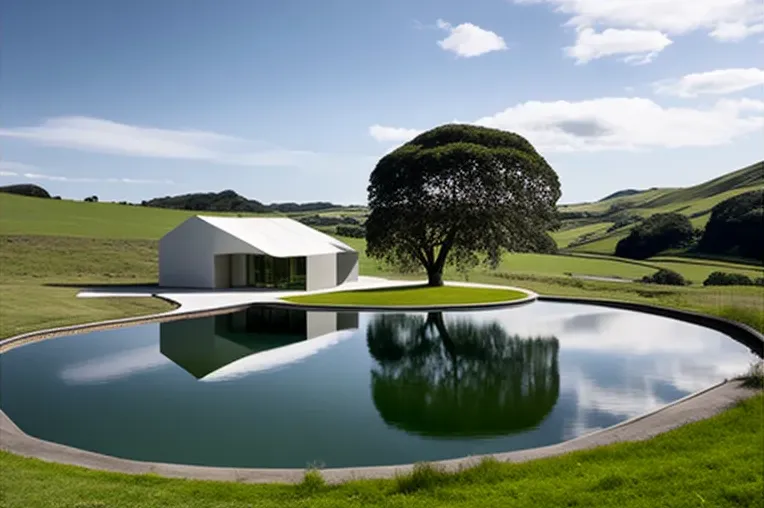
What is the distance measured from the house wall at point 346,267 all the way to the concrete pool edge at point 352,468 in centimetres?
2186

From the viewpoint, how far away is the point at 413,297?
2356 centimetres

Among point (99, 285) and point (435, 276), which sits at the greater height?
point (435, 276)

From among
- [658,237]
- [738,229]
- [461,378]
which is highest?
[738,229]

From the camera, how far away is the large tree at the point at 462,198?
26.2m

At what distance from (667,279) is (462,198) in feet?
39.9

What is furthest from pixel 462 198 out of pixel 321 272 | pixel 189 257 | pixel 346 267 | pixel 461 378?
pixel 461 378

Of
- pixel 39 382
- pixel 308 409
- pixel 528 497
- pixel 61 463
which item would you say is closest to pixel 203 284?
pixel 39 382

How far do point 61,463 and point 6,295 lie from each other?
1726cm

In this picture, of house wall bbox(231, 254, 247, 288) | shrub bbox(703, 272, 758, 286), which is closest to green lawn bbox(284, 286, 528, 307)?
house wall bbox(231, 254, 247, 288)

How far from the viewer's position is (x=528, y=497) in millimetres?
5223

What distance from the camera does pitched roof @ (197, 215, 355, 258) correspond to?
27.0m

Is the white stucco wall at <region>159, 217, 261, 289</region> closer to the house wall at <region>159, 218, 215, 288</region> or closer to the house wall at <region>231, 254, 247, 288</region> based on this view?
the house wall at <region>159, 218, 215, 288</region>

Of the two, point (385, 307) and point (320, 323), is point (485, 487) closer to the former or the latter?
point (320, 323)

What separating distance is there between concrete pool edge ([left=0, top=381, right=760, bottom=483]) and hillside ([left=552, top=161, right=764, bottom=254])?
37174 millimetres
